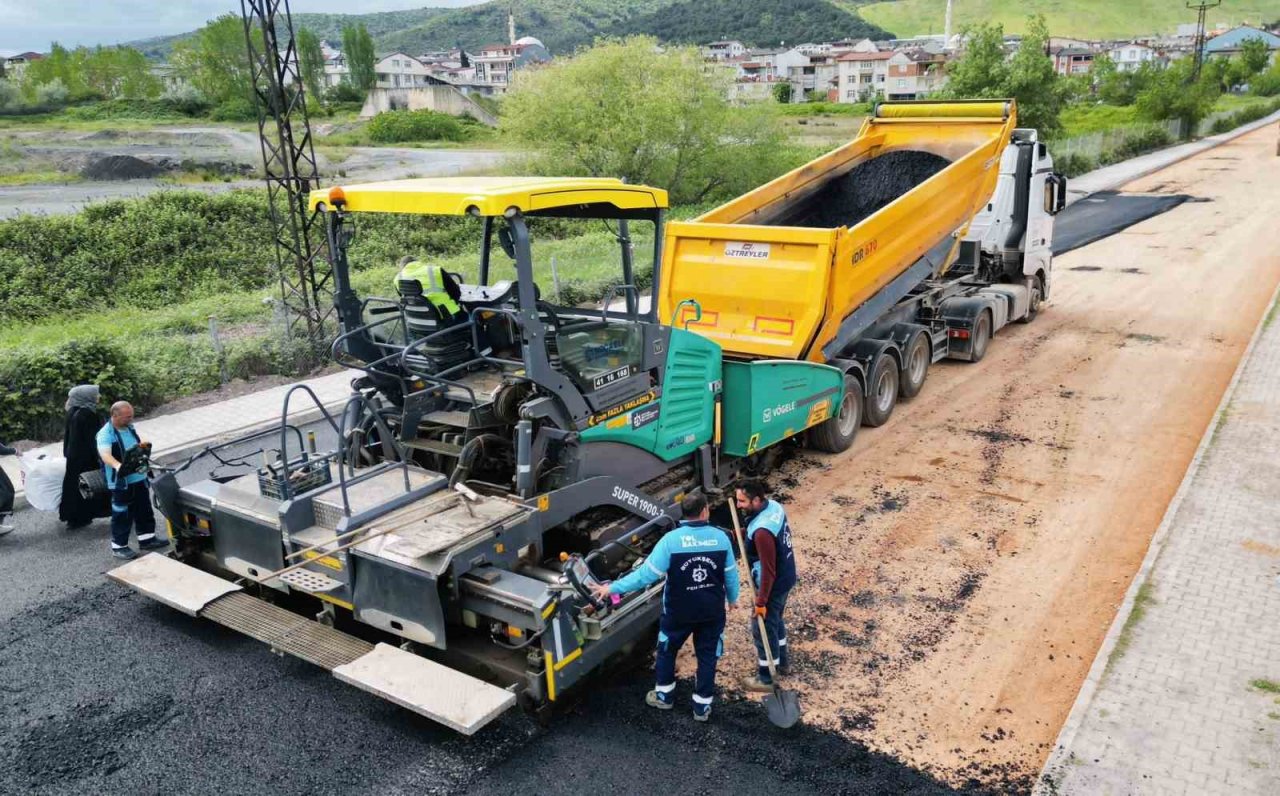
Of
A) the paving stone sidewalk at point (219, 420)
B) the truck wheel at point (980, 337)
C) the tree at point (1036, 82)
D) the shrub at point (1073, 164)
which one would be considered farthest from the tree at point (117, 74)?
the truck wheel at point (980, 337)

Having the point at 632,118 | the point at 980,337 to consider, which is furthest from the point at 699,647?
the point at 632,118

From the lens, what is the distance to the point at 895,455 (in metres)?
9.47

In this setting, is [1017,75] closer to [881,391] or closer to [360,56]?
[881,391]

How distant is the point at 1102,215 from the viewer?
2441 cm

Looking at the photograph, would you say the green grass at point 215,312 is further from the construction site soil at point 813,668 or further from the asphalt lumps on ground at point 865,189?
the construction site soil at point 813,668

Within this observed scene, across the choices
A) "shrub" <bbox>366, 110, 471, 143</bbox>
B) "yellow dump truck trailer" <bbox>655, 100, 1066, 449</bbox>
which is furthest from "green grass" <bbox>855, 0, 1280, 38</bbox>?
"yellow dump truck trailer" <bbox>655, 100, 1066, 449</bbox>

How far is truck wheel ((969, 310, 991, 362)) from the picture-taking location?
483 inches

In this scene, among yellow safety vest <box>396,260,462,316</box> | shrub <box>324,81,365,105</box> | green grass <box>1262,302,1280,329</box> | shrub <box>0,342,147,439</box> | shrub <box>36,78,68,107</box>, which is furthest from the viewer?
shrub <box>324,81,365,105</box>

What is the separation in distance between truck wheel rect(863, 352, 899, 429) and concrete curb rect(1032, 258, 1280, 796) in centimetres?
301

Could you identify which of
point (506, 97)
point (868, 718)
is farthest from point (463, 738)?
point (506, 97)

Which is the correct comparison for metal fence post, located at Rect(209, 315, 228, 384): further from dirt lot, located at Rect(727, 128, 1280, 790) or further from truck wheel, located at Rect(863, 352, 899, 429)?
truck wheel, located at Rect(863, 352, 899, 429)

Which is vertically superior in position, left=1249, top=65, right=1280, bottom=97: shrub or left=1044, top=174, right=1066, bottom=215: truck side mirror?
left=1249, top=65, right=1280, bottom=97: shrub

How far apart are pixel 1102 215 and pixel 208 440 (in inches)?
900

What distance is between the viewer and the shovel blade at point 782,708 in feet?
16.9
